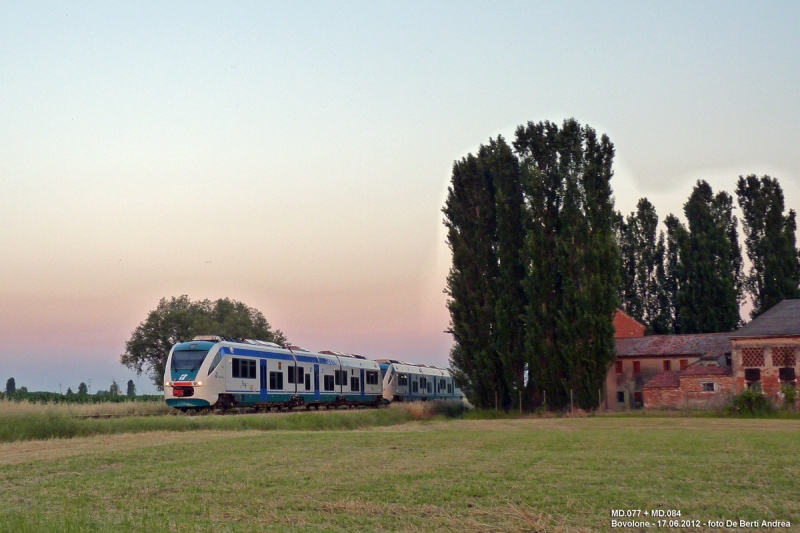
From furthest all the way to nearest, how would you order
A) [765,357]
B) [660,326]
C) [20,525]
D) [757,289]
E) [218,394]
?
1. [660,326]
2. [757,289]
3. [765,357]
4. [218,394]
5. [20,525]

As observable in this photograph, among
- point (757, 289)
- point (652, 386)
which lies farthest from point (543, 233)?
point (757, 289)

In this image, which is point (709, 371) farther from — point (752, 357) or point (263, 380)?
point (263, 380)

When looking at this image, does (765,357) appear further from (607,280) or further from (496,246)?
(496,246)

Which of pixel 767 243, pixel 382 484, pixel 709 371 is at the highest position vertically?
pixel 767 243

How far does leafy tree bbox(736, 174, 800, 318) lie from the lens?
196 feet

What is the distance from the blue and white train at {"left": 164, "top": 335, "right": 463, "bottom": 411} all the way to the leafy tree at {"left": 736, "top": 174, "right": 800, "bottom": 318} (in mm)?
26757

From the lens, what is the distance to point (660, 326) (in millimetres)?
66562

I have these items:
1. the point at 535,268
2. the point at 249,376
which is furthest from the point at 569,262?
the point at 249,376

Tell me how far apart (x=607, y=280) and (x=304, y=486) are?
32997 millimetres

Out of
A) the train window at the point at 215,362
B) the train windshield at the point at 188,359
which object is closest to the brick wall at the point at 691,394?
the train window at the point at 215,362

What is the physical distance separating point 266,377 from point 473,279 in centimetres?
1457

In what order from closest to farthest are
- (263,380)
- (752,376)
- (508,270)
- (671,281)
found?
(263,380)
(752,376)
(508,270)
(671,281)

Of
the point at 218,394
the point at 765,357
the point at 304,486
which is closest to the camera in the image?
the point at 304,486

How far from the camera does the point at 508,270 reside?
46.3 m
